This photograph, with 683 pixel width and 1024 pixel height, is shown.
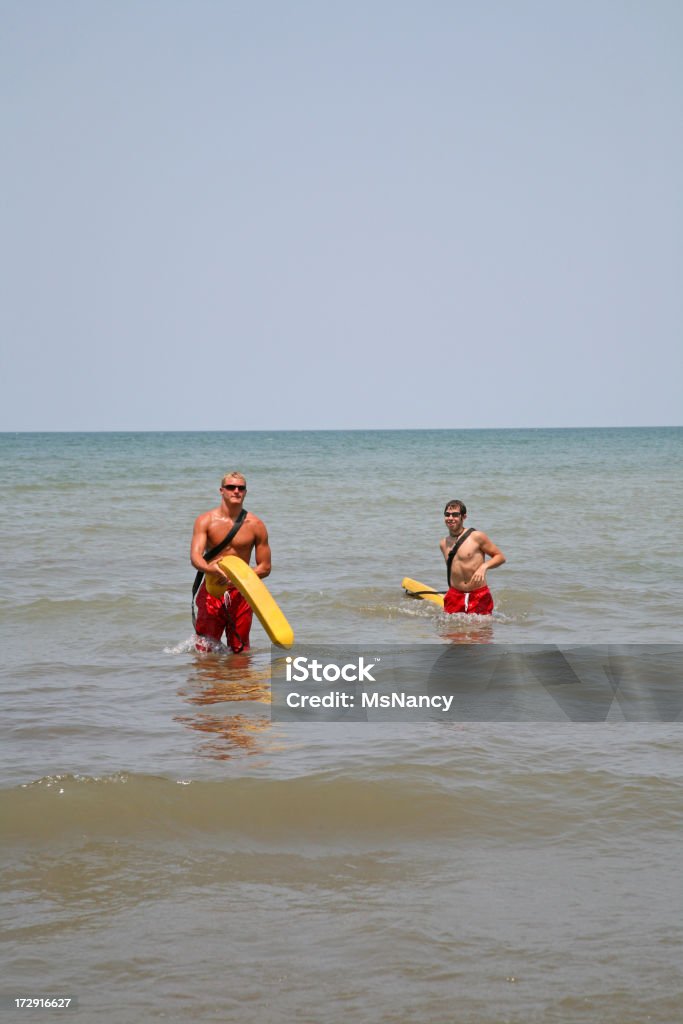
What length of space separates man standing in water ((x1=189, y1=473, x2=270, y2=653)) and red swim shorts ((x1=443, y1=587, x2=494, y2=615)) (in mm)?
2776

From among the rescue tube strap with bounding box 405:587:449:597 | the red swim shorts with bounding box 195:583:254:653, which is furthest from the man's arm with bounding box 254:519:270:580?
the rescue tube strap with bounding box 405:587:449:597

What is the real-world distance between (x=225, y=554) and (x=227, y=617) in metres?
0.56

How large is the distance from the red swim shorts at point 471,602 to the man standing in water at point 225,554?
9.11ft

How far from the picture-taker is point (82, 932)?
3916mm

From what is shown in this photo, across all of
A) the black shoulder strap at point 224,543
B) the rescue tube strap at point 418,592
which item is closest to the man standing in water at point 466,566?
the rescue tube strap at point 418,592

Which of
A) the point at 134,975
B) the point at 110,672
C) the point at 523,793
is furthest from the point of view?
the point at 110,672

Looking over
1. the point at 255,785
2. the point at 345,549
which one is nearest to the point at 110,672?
the point at 255,785

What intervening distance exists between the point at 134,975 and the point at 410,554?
1342 cm

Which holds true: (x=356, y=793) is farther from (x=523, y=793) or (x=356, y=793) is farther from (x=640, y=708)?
(x=640, y=708)

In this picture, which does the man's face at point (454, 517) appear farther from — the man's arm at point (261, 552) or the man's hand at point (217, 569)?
the man's hand at point (217, 569)

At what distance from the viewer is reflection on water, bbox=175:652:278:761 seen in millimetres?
6289

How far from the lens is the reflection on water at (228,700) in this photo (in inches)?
248

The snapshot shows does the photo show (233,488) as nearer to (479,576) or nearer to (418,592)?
(479,576)

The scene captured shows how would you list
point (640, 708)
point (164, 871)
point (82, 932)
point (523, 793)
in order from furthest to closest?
point (640, 708) < point (523, 793) < point (164, 871) < point (82, 932)
